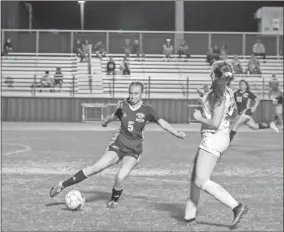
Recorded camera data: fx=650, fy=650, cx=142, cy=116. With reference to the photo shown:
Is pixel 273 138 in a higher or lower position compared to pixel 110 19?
lower

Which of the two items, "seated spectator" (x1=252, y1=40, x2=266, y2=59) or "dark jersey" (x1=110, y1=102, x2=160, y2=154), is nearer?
"dark jersey" (x1=110, y1=102, x2=160, y2=154)

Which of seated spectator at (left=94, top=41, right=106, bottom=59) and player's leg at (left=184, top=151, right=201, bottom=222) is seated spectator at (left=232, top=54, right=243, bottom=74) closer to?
seated spectator at (left=94, top=41, right=106, bottom=59)

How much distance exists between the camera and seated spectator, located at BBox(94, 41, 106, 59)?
34812 mm

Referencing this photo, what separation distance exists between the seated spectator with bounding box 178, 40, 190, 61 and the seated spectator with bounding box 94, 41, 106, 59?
4097 mm

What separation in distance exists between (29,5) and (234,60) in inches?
615

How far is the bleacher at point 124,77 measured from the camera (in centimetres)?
3353

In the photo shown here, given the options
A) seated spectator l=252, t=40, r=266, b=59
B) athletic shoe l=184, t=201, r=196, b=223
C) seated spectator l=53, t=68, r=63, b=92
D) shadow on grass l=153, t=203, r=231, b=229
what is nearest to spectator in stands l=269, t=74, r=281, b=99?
seated spectator l=252, t=40, r=266, b=59

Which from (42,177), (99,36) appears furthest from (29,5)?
(42,177)

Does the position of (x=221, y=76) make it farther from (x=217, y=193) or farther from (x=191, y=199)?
(x=191, y=199)

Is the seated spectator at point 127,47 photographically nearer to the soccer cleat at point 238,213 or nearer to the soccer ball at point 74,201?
the soccer ball at point 74,201

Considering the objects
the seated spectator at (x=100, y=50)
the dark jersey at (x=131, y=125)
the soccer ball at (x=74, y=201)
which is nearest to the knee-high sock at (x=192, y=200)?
the dark jersey at (x=131, y=125)

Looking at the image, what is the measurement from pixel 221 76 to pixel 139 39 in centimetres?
2882

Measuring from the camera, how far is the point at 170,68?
3550 cm

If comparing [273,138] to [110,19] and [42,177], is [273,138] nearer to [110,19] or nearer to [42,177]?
[42,177]
